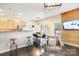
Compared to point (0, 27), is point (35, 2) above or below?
above

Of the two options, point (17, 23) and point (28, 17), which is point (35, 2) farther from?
point (17, 23)

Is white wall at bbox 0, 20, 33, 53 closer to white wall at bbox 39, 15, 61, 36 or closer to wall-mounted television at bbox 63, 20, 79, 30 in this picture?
white wall at bbox 39, 15, 61, 36

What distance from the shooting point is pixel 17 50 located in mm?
2734

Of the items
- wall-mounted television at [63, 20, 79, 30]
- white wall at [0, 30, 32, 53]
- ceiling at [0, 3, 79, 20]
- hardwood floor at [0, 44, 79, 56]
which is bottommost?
hardwood floor at [0, 44, 79, 56]

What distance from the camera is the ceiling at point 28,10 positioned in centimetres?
236

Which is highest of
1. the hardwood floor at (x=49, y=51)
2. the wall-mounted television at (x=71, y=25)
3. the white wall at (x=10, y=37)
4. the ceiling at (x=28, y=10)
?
the ceiling at (x=28, y=10)

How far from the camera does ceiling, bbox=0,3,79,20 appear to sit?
236 cm

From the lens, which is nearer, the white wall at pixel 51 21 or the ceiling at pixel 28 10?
the ceiling at pixel 28 10

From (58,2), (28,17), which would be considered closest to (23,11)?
(28,17)

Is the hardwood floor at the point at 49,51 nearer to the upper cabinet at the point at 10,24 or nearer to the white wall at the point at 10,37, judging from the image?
the white wall at the point at 10,37

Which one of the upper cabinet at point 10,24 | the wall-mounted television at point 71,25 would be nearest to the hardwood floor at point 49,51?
the wall-mounted television at point 71,25

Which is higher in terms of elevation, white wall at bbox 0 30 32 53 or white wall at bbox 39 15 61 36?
white wall at bbox 39 15 61 36

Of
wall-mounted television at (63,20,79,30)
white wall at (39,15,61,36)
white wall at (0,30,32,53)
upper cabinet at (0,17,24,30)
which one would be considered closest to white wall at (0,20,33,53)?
white wall at (0,30,32,53)

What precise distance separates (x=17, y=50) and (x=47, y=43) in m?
0.88
